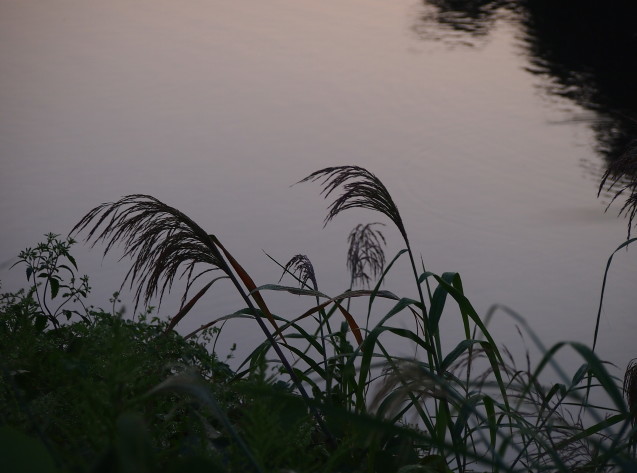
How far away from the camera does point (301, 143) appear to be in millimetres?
4965

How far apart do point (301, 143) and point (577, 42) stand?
9.03 feet

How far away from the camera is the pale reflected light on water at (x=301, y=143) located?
3.95m

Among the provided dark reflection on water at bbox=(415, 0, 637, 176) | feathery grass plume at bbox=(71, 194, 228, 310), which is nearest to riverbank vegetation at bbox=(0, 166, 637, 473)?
feathery grass plume at bbox=(71, 194, 228, 310)

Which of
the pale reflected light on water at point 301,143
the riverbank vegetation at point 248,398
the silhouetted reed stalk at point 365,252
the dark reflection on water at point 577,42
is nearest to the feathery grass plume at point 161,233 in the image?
the riverbank vegetation at point 248,398

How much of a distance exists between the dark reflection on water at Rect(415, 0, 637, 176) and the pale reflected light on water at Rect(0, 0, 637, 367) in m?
0.13

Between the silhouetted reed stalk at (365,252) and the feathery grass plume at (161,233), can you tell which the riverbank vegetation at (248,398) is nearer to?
the feathery grass plume at (161,233)

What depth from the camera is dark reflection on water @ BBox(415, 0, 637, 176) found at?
18.0 ft

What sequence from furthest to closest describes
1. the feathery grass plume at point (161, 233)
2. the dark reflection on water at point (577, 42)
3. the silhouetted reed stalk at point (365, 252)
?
the dark reflection on water at point (577, 42)
the silhouetted reed stalk at point (365, 252)
the feathery grass plume at point (161, 233)

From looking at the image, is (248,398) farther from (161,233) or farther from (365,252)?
(365,252)

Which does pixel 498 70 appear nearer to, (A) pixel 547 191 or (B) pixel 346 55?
(B) pixel 346 55

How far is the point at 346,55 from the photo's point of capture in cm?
605

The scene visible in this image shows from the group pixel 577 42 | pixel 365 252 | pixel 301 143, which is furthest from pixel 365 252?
pixel 577 42

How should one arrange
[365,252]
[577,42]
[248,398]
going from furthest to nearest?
[577,42] → [365,252] → [248,398]

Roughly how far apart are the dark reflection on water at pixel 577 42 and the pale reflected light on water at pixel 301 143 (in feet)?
0.44
